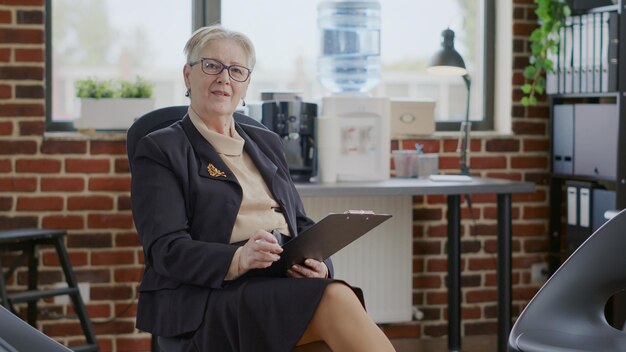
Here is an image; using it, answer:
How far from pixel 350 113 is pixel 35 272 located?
1412mm

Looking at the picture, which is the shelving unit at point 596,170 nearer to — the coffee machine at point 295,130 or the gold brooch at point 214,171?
the coffee machine at point 295,130

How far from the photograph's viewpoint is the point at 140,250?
4086 millimetres

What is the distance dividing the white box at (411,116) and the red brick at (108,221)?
3.90ft

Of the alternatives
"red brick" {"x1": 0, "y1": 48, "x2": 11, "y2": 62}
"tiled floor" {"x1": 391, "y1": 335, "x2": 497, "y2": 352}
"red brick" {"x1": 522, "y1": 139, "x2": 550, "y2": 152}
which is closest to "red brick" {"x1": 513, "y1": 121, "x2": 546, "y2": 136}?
"red brick" {"x1": 522, "y1": 139, "x2": 550, "y2": 152}

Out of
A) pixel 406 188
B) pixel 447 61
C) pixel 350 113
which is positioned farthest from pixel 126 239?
pixel 447 61

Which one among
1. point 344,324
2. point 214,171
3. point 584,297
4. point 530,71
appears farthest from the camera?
point 530,71

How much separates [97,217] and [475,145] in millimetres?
1697

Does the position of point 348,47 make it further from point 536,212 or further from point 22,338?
point 22,338

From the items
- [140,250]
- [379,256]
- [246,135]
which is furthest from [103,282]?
[246,135]

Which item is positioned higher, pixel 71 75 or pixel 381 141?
pixel 71 75

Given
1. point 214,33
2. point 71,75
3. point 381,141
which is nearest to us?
point 214,33

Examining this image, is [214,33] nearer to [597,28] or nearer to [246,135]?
[246,135]

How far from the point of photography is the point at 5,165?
3.96m

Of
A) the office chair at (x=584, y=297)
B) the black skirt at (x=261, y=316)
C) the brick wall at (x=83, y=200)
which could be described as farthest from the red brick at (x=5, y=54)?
the office chair at (x=584, y=297)
